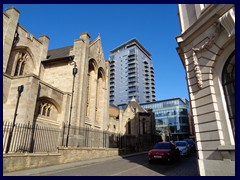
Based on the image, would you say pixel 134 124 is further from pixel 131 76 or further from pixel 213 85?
pixel 131 76

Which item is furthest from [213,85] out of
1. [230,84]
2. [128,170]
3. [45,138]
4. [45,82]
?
[45,82]

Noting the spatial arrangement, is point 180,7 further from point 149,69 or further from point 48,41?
point 149,69

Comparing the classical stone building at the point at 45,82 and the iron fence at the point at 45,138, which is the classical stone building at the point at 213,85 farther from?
the classical stone building at the point at 45,82

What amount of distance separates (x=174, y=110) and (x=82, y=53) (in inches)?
2598

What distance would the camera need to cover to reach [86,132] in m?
19.3

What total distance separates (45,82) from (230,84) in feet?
52.9

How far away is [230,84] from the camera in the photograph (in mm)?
7113

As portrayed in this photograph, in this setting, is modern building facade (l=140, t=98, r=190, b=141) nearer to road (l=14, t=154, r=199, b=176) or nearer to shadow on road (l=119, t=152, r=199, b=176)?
shadow on road (l=119, t=152, r=199, b=176)

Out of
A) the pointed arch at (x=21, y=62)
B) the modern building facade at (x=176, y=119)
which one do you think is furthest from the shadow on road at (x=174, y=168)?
the modern building facade at (x=176, y=119)

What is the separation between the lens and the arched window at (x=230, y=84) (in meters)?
6.94

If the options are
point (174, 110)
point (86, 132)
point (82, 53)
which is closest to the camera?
point (86, 132)

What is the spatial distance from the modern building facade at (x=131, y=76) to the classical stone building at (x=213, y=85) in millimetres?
97030

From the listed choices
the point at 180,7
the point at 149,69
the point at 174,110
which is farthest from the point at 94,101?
the point at 149,69

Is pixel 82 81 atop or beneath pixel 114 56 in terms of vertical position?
beneath
